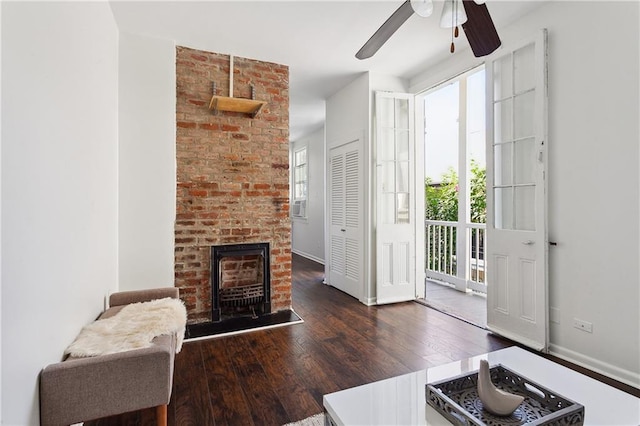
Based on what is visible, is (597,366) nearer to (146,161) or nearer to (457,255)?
(457,255)

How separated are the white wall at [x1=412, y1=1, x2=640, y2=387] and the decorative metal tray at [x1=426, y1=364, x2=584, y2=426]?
4.97ft

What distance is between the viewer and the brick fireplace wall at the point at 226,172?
3307 mm

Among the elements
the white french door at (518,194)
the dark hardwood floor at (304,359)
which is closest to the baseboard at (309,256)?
the dark hardwood floor at (304,359)

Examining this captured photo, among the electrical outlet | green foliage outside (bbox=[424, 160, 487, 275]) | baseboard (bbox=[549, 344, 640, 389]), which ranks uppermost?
green foliage outside (bbox=[424, 160, 487, 275])

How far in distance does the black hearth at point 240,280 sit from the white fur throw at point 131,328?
1004 millimetres

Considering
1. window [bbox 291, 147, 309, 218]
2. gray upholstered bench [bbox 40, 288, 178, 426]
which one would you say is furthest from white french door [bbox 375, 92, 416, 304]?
window [bbox 291, 147, 309, 218]

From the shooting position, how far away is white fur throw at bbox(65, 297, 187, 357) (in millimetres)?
1634

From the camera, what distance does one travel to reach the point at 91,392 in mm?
1419

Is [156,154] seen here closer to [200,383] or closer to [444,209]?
[200,383]

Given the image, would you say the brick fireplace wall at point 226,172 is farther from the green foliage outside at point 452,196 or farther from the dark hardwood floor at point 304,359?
the green foliage outside at point 452,196

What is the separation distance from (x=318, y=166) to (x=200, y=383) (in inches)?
208

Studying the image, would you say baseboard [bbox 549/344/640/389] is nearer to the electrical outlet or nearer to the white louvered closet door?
the electrical outlet

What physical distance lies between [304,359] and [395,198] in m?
2.35

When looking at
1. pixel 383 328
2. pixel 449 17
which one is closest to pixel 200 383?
pixel 383 328
